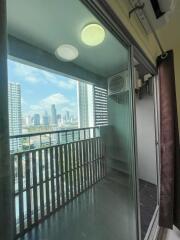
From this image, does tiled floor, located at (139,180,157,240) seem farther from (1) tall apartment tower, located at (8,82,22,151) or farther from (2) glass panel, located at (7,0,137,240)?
(1) tall apartment tower, located at (8,82,22,151)

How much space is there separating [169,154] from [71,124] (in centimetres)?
127

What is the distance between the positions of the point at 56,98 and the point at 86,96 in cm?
31

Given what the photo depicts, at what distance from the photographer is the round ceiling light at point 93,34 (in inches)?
44.9

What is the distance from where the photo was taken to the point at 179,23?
181 cm

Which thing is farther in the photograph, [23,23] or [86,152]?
[86,152]

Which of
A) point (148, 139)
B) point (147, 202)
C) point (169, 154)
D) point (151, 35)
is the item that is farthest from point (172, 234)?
point (151, 35)

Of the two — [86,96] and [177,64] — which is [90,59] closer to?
[86,96]

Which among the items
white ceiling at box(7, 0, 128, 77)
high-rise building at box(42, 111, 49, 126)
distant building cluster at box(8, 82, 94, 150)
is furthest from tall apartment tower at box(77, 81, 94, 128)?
high-rise building at box(42, 111, 49, 126)

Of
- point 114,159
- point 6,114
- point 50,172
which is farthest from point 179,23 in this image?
point 6,114

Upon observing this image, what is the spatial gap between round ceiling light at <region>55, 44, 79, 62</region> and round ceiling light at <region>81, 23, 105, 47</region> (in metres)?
0.12

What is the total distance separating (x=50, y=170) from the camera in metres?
0.98

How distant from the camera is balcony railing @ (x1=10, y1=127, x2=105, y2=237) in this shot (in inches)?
28.8

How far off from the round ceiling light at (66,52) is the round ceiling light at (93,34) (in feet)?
0.39

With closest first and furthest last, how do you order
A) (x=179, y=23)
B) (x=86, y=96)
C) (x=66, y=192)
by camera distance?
(x=66, y=192) < (x=86, y=96) < (x=179, y=23)
